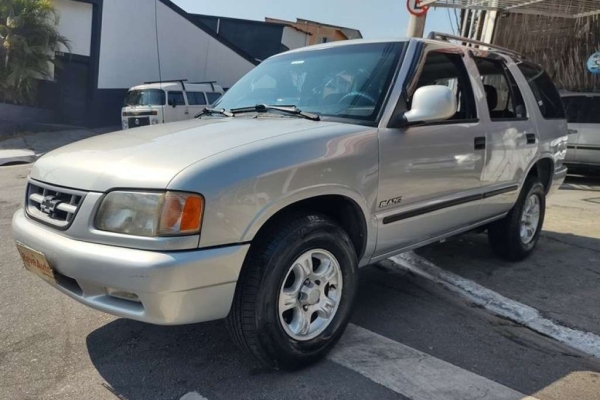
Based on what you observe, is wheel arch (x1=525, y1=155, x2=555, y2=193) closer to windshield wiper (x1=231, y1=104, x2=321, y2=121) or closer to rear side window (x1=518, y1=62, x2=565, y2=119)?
rear side window (x1=518, y1=62, x2=565, y2=119)

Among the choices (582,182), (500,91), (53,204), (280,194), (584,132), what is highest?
(500,91)

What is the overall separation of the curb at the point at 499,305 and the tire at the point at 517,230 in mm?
679

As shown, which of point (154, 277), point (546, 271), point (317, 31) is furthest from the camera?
point (317, 31)

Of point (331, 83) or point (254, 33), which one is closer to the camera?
point (331, 83)

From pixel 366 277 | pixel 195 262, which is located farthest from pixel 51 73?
pixel 195 262

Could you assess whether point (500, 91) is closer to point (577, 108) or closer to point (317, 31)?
point (577, 108)

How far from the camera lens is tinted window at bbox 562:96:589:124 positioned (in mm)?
10008

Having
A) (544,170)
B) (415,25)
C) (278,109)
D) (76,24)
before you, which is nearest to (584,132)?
(415,25)

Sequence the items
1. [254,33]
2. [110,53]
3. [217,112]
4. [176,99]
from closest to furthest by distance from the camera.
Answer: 1. [217,112]
2. [176,99]
3. [110,53]
4. [254,33]

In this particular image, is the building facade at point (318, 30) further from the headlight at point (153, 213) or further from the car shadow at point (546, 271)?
the headlight at point (153, 213)

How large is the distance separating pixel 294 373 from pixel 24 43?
18297 mm

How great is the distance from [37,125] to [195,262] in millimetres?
18569

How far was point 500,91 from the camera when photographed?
181 inches

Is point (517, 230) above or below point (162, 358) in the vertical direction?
above
